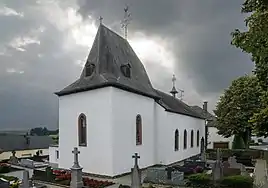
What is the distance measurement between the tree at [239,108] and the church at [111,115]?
11.9 m

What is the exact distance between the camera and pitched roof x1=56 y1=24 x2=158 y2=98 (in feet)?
64.3

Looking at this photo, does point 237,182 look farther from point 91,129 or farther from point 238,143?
point 238,143

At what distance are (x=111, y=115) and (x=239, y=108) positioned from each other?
2014 centimetres

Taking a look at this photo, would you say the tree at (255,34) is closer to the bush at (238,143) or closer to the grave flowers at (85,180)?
the grave flowers at (85,180)

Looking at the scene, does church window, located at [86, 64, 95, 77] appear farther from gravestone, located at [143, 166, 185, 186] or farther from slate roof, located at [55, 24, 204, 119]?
gravestone, located at [143, 166, 185, 186]

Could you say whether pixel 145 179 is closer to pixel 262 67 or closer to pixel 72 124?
pixel 72 124

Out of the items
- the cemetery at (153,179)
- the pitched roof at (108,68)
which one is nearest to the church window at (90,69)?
the pitched roof at (108,68)

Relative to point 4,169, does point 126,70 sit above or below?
above

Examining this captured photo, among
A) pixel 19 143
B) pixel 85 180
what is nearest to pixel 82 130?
pixel 85 180

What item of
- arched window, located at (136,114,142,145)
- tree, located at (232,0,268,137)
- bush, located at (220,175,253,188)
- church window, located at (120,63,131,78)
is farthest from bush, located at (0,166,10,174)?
tree, located at (232,0,268,137)

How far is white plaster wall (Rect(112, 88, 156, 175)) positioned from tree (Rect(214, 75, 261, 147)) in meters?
14.1

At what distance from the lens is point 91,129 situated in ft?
63.2

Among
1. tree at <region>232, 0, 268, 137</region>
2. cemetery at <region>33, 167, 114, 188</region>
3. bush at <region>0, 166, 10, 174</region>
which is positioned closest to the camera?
tree at <region>232, 0, 268, 137</region>

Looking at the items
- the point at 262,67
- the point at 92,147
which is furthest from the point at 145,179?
the point at 262,67
